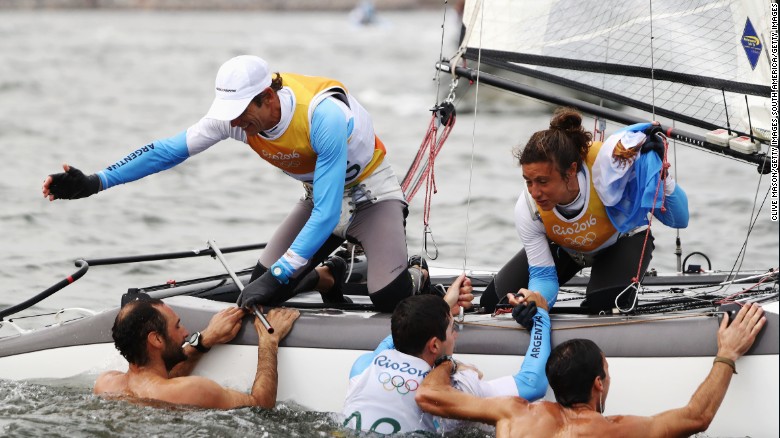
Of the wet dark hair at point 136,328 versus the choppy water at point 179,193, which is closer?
the wet dark hair at point 136,328

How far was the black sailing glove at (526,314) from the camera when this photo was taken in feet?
15.0

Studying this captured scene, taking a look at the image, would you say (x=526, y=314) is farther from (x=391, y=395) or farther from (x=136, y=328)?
(x=136, y=328)

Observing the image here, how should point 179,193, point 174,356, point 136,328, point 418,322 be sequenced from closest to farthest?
point 418,322 → point 136,328 → point 174,356 → point 179,193

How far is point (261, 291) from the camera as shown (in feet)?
15.9

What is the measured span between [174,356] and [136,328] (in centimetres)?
22

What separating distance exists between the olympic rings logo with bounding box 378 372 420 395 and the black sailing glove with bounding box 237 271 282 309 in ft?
2.48

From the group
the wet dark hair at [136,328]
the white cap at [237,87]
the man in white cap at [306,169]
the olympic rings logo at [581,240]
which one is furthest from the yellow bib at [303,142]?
the olympic rings logo at [581,240]

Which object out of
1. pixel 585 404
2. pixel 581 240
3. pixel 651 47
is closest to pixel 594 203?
pixel 581 240

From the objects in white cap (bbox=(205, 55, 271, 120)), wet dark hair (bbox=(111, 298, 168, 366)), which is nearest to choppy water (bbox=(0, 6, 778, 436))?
wet dark hair (bbox=(111, 298, 168, 366))

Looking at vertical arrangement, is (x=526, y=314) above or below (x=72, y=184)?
below

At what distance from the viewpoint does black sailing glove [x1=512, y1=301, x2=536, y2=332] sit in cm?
456

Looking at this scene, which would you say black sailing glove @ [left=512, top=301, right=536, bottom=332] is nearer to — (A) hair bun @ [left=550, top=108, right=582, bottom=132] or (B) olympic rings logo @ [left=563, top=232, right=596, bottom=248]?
(B) olympic rings logo @ [left=563, top=232, right=596, bottom=248]

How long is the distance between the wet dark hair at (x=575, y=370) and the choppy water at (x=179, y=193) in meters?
0.77

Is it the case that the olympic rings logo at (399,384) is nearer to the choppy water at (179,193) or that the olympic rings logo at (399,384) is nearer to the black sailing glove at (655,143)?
the choppy water at (179,193)
